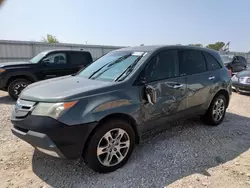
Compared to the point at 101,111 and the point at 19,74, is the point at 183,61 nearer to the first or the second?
the point at 101,111

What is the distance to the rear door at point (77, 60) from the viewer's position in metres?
8.02

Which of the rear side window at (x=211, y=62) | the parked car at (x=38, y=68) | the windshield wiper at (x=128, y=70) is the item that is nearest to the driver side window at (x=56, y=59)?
the parked car at (x=38, y=68)

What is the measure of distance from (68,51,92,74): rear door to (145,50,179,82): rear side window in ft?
16.0

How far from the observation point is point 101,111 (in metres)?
2.62

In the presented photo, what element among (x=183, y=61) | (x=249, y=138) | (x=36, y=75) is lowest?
(x=249, y=138)

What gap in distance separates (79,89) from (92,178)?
3.85ft

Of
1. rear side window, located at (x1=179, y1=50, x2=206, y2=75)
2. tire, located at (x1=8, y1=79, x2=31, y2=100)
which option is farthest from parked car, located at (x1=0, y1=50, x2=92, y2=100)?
rear side window, located at (x1=179, y1=50, x2=206, y2=75)

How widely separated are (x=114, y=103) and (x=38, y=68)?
544 cm

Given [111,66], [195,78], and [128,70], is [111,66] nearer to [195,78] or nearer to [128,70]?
[128,70]

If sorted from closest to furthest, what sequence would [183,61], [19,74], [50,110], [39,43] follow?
[50,110]
[183,61]
[19,74]
[39,43]

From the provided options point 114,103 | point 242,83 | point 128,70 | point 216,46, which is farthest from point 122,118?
point 216,46

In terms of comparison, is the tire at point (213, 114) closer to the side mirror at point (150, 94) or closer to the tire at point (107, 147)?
the side mirror at point (150, 94)

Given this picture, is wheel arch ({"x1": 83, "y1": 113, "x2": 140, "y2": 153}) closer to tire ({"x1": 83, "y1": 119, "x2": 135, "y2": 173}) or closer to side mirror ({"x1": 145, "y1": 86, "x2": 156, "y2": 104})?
tire ({"x1": 83, "y1": 119, "x2": 135, "y2": 173})

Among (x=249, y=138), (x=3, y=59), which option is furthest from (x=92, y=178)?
(x=3, y=59)
